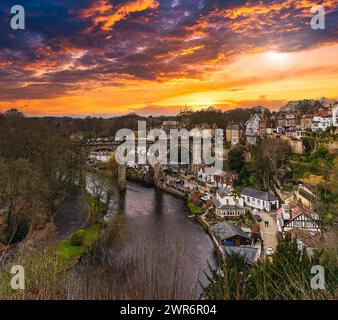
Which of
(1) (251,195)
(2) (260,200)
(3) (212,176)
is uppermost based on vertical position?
(3) (212,176)

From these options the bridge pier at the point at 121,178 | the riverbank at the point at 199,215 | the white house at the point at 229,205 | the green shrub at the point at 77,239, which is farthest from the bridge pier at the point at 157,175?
the green shrub at the point at 77,239

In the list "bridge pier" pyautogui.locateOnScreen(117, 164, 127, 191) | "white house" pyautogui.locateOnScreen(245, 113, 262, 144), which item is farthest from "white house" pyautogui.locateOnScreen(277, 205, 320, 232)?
"bridge pier" pyautogui.locateOnScreen(117, 164, 127, 191)

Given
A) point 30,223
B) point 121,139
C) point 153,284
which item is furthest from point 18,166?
point 121,139

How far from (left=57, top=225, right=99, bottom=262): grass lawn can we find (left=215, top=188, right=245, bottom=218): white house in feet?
18.2

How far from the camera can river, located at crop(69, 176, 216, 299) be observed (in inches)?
80.6

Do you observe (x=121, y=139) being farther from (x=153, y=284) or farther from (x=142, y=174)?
(x=153, y=284)

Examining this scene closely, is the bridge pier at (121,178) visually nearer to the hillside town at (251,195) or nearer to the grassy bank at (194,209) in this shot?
the hillside town at (251,195)

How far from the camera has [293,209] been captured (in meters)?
11.8

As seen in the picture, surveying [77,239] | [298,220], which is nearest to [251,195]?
[298,220]

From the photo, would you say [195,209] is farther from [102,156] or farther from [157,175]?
[102,156]

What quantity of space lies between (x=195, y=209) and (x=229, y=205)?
1748 millimetres

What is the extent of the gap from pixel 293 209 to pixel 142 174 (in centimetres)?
1432

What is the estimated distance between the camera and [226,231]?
1106 cm

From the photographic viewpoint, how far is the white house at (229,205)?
1410cm
